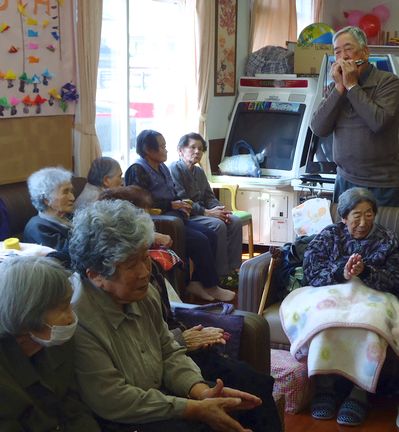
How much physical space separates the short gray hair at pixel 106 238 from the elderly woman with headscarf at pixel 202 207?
2.91 meters

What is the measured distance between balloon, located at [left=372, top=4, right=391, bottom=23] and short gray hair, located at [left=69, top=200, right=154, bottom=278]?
725 cm

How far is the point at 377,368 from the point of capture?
113 inches

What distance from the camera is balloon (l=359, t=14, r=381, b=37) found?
8.09 meters

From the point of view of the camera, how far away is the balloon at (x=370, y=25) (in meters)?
8.09

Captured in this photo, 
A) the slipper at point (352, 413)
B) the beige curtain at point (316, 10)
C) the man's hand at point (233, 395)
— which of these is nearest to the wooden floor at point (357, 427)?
the slipper at point (352, 413)

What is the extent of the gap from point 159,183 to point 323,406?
6.92ft

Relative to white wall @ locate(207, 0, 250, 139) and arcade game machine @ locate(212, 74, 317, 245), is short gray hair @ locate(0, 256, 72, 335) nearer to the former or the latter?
arcade game machine @ locate(212, 74, 317, 245)

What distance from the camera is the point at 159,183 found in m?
4.69

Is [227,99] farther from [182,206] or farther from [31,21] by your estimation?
[31,21]

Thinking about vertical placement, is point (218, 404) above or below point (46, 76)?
below

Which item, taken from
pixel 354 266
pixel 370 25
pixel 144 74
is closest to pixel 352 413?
pixel 354 266

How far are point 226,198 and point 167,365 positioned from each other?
12.7 ft

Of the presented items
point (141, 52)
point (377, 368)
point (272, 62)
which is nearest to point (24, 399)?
point (377, 368)

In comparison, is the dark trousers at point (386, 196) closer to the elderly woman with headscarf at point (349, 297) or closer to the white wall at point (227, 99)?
the elderly woman with headscarf at point (349, 297)
